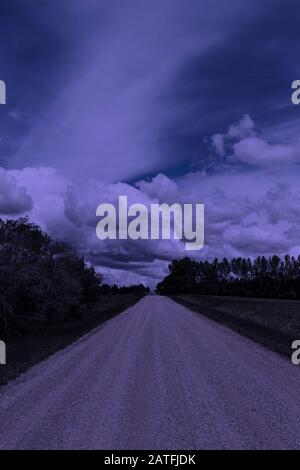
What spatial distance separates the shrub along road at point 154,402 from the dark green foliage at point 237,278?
87276 millimetres

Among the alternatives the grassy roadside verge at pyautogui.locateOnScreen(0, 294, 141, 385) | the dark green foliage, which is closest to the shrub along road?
the grassy roadside verge at pyautogui.locateOnScreen(0, 294, 141, 385)

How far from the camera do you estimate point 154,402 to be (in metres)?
8.45

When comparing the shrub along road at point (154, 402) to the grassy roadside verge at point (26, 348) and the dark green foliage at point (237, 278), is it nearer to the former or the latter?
the grassy roadside verge at point (26, 348)

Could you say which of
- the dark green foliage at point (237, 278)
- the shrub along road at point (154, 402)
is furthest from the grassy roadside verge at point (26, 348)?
the dark green foliage at point (237, 278)

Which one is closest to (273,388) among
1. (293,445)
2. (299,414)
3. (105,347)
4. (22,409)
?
(299,414)

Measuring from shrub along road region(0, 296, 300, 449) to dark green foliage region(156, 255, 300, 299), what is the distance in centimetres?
8728

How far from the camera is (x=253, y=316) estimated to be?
3428 centimetres

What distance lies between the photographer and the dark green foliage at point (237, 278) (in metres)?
112

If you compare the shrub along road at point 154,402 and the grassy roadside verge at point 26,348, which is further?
the grassy roadside verge at point 26,348

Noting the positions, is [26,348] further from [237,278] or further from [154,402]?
[237,278]

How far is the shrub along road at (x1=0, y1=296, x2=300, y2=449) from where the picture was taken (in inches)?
247

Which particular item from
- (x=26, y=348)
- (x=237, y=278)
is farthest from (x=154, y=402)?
(x=237, y=278)

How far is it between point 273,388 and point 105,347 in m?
Answer: 8.15

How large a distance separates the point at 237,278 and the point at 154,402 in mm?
145505
